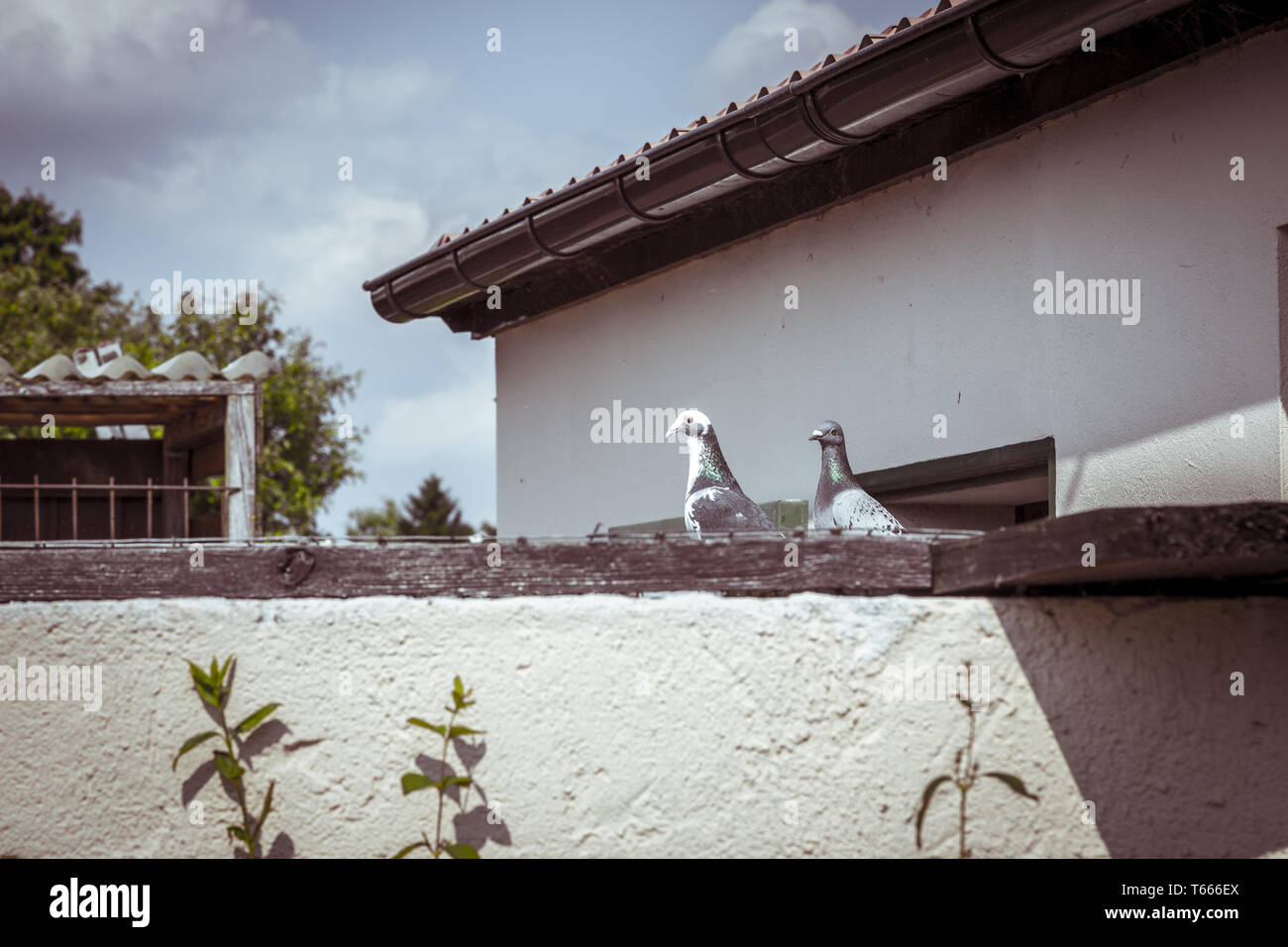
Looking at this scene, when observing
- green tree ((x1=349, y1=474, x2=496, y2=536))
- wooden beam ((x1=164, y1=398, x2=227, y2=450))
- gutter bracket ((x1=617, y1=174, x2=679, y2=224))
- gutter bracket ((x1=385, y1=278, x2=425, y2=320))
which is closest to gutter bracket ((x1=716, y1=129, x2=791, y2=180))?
gutter bracket ((x1=617, y1=174, x2=679, y2=224))

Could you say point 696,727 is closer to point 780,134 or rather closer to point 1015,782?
point 1015,782

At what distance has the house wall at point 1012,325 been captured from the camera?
3.87m

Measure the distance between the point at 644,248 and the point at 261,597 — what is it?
4449mm

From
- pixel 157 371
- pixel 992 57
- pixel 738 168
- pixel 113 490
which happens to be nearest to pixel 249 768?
pixel 113 490

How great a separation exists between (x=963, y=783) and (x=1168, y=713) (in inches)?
17.2

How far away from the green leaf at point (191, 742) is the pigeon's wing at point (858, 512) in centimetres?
219

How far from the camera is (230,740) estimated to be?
8.28 feet

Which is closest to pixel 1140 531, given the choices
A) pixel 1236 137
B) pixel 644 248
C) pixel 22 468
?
pixel 1236 137

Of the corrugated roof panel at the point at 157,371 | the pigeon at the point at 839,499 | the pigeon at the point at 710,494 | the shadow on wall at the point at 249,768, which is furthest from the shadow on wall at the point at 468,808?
the corrugated roof panel at the point at 157,371

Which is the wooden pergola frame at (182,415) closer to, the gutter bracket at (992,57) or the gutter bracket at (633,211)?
the gutter bracket at (633,211)

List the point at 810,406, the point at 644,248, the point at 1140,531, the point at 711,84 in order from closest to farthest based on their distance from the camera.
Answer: the point at 1140,531 < the point at 810,406 < the point at 644,248 < the point at 711,84

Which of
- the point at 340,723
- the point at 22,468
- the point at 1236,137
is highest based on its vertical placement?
the point at 1236,137
